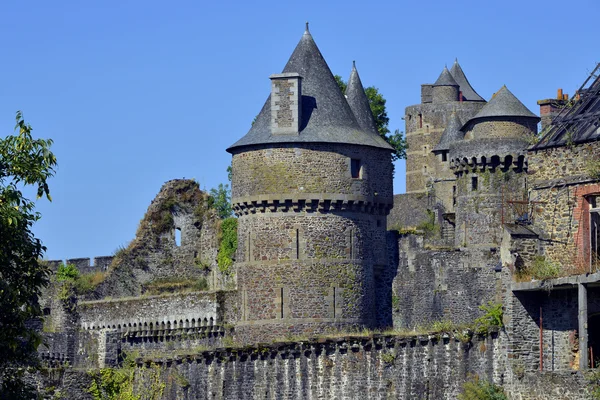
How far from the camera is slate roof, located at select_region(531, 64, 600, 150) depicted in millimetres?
48406

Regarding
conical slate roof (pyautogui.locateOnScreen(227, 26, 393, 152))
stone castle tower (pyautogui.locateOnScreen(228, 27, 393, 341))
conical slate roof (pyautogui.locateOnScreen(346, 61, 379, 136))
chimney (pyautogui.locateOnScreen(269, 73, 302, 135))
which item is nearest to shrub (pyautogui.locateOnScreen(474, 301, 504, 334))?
stone castle tower (pyautogui.locateOnScreen(228, 27, 393, 341))

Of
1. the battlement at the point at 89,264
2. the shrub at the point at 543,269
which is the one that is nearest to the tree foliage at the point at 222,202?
the battlement at the point at 89,264

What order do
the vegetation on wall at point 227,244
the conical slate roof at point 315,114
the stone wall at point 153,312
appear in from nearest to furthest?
the conical slate roof at point 315,114
the stone wall at point 153,312
the vegetation on wall at point 227,244

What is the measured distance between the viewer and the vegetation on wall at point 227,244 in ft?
251

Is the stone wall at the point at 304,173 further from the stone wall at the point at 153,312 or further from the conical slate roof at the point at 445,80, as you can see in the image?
the conical slate roof at the point at 445,80

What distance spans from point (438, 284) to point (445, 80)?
135 ft

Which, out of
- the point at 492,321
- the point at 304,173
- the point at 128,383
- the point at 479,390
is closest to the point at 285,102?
the point at 304,173

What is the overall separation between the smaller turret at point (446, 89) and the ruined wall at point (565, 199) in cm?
5898

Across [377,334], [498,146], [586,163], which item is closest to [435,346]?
[377,334]

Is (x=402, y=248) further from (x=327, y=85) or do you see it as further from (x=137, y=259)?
(x=137, y=259)

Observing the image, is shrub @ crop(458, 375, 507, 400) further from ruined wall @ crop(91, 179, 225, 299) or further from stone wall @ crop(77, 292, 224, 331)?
ruined wall @ crop(91, 179, 225, 299)

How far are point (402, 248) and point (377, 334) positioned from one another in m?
15.1

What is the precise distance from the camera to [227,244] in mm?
77062

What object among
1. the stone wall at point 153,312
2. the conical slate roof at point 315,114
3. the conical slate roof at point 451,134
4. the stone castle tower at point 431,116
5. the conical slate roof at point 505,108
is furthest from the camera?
the stone castle tower at point 431,116
